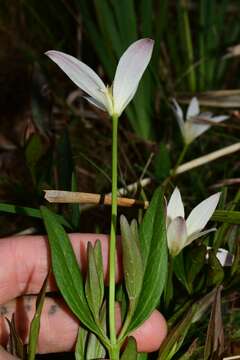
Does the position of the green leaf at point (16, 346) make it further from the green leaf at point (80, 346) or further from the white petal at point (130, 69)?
the white petal at point (130, 69)

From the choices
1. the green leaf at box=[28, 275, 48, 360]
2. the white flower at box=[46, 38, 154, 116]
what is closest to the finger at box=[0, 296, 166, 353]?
the green leaf at box=[28, 275, 48, 360]

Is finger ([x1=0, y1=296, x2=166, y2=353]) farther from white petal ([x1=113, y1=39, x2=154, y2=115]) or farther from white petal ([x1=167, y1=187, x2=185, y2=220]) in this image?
white petal ([x1=113, y1=39, x2=154, y2=115])

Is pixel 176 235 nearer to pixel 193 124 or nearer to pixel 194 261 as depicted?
pixel 194 261

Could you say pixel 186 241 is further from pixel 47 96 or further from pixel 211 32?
pixel 211 32

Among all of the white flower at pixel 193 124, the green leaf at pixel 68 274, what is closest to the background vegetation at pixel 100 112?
the white flower at pixel 193 124

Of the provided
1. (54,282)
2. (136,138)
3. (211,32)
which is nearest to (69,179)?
(54,282)

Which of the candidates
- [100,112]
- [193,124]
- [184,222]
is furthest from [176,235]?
[100,112]
